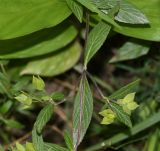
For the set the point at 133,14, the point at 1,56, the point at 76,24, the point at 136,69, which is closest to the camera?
the point at 133,14

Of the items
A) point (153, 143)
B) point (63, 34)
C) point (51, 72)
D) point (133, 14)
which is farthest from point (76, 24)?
point (153, 143)

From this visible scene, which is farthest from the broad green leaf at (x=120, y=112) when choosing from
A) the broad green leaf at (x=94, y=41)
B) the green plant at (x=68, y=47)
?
the broad green leaf at (x=94, y=41)

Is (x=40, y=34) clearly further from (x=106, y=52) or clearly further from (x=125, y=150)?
(x=125, y=150)

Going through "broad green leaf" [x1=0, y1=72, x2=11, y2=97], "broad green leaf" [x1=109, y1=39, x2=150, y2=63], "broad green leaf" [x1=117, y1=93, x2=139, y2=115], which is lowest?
"broad green leaf" [x1=0, y1=72, x2=11, y2=97]

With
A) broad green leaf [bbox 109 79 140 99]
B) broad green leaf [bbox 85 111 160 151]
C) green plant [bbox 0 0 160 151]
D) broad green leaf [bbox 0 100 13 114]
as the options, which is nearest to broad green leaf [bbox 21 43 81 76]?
green plant [bbox 0 0 160 151]

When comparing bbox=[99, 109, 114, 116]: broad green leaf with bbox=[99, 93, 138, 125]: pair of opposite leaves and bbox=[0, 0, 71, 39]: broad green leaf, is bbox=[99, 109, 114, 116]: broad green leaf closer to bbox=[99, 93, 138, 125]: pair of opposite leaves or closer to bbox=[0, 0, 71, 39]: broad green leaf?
bbox=[99, 93, 138, 125]: pair of opposite leaves

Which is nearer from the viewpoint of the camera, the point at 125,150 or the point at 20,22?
the point at 20,22
